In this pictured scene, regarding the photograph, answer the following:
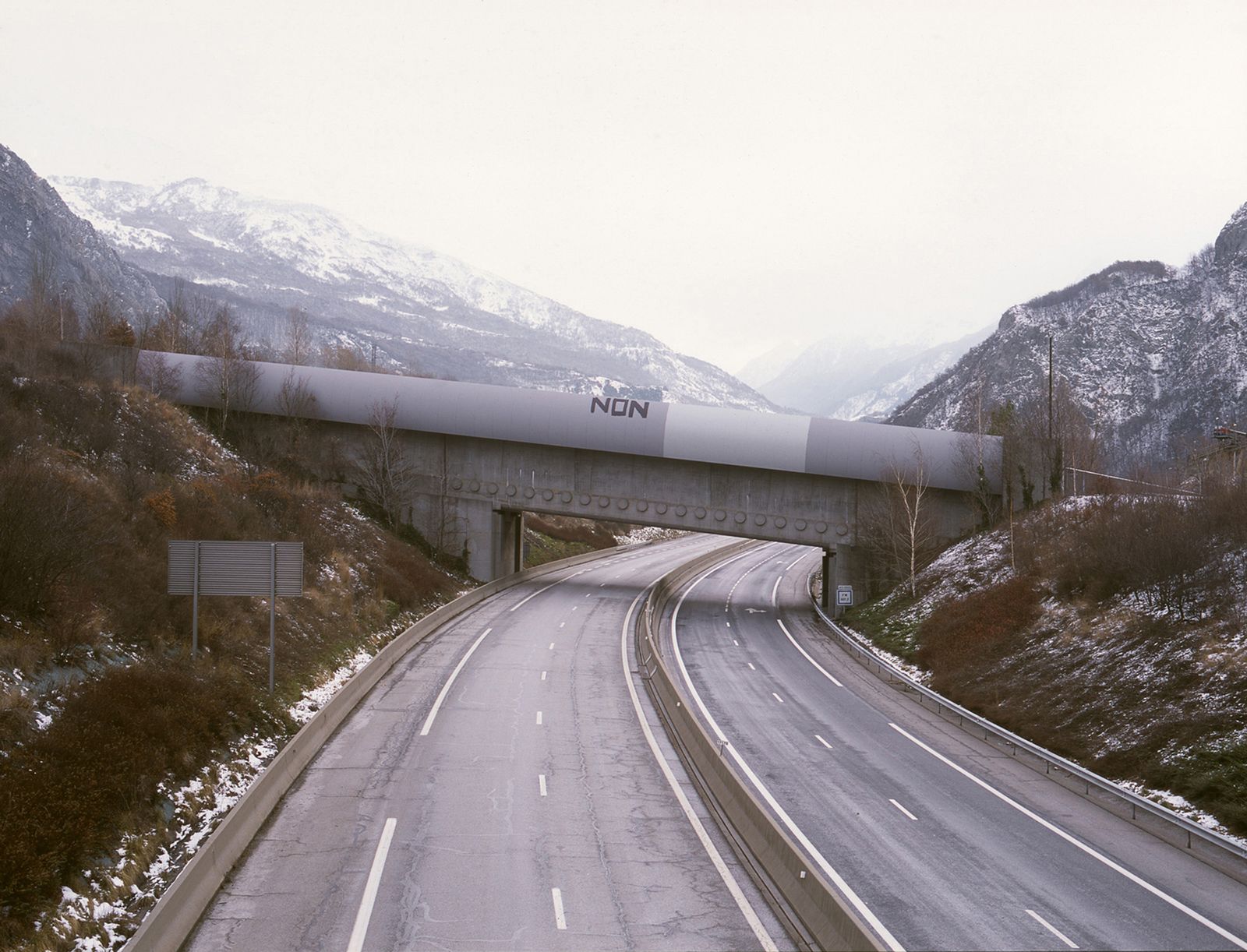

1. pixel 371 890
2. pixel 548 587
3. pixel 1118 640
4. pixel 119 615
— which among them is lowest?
pixel 548 587

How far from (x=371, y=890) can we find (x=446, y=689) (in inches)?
622

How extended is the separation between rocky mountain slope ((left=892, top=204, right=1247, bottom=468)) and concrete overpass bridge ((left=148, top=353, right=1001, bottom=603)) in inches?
2357

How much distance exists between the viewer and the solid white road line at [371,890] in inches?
513

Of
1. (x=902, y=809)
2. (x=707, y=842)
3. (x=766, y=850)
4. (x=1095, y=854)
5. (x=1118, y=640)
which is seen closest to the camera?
(x=766, y=850)

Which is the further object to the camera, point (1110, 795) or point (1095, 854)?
point (1110, 795)

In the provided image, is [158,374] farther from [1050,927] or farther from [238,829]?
[1050,927]

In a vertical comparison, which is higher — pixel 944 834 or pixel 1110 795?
pixel 944 834

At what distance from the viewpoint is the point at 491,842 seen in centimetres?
1700

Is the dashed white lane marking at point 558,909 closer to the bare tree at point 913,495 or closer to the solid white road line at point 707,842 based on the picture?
the solid white road line at point 707,842

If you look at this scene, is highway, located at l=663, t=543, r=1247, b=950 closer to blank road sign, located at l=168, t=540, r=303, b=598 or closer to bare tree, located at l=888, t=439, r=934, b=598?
blank road sign, located at l=168, t=540, r=303, b=598

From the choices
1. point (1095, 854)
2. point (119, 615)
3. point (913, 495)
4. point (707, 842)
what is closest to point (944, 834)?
point (1095, 854)

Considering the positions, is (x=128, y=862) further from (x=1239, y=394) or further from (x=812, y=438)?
(x=1239, y=394)

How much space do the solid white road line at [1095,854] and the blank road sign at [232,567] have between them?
684 inches

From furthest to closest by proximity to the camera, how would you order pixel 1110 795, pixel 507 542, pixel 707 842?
pixel 507 542 < pixel 1110 795 < pixel 707 842
